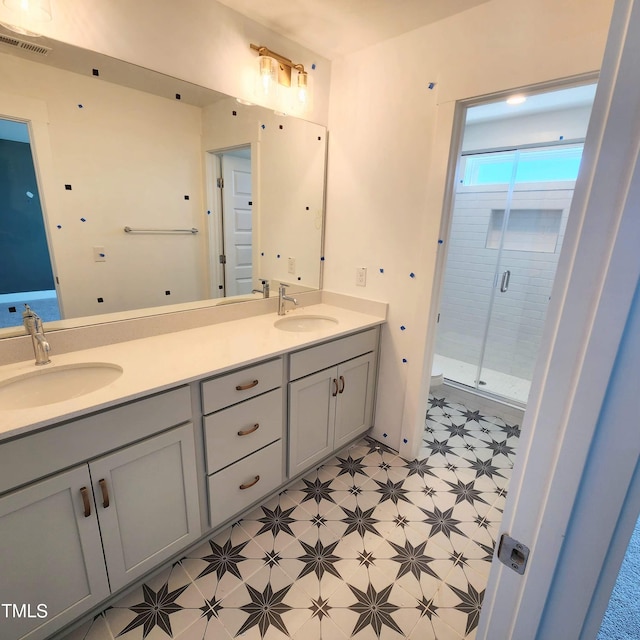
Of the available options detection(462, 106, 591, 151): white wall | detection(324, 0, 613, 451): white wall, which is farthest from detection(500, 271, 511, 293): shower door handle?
detection(324, 0, 613, 451): white wall

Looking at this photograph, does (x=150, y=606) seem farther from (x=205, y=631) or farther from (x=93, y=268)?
(x=93, y=268)

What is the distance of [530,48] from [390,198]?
84cm

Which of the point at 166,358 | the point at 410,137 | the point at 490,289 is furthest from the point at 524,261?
the point at 166,358

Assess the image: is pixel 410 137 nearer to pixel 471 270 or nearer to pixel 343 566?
pixel 471 270

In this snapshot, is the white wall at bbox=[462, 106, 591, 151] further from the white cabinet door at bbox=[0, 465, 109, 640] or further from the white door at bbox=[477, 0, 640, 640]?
the white cabinet door at bbox=[0, 465, 109, 640]

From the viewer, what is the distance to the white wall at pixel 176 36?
1293 mm

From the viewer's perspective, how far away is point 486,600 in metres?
0.58

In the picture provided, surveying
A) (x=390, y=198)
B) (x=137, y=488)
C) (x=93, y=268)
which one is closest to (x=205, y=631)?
(x=137, y=488)

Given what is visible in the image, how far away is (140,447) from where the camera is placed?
1192 millimetres

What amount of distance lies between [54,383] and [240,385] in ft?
2.22

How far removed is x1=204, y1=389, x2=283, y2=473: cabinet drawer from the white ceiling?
70.7 inches

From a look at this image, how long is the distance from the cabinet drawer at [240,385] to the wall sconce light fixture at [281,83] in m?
1.44

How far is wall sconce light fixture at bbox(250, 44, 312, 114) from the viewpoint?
179 centimetres

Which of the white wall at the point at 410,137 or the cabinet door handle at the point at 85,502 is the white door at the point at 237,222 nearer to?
the white wall at the point at 410,137
